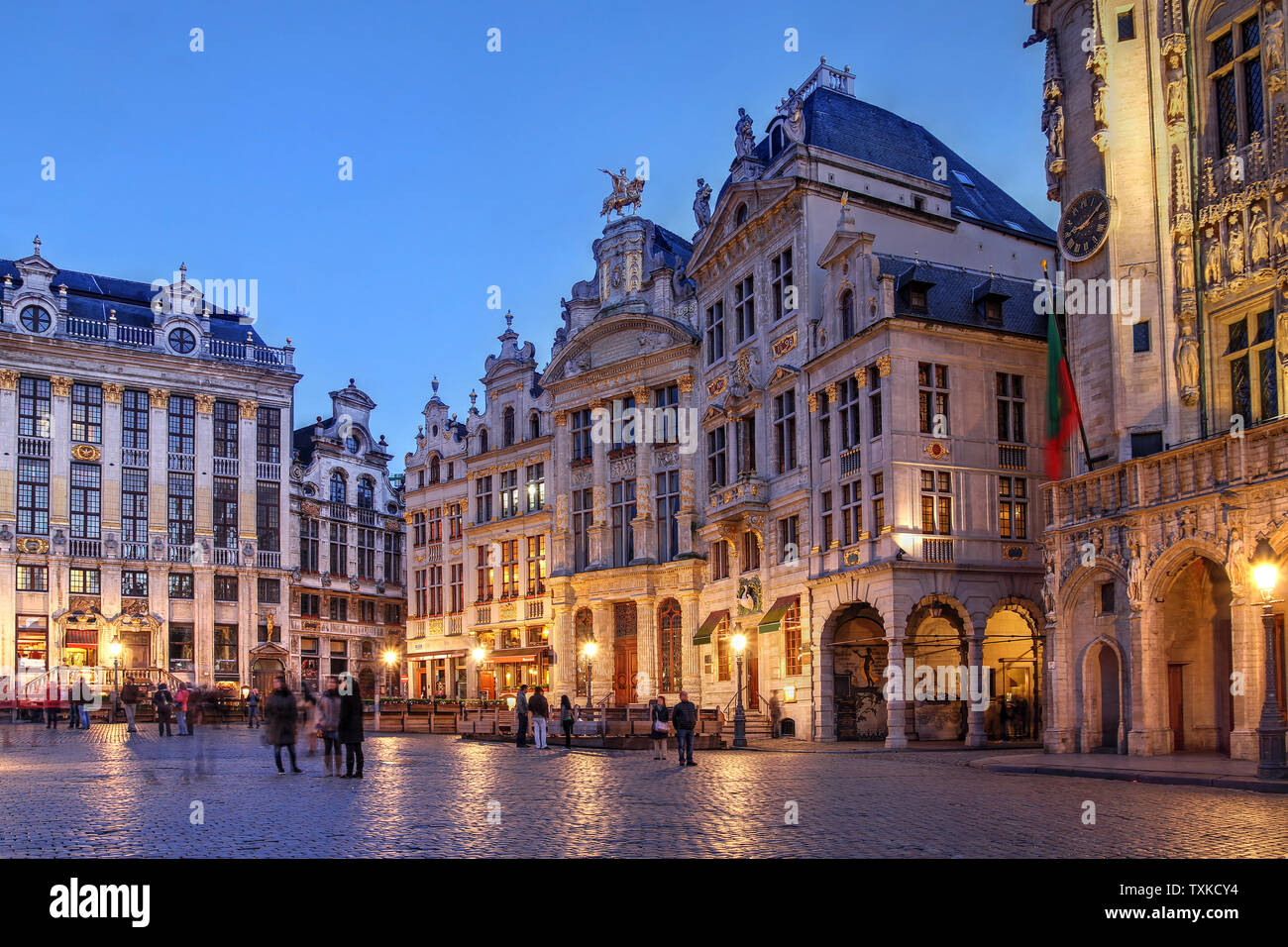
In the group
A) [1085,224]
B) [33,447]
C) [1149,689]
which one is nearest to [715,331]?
[1085,224]

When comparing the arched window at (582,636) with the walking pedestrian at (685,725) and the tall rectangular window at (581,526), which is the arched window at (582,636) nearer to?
the tall rectangular window at (581,526)

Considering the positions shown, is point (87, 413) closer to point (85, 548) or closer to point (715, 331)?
point (85, 548)

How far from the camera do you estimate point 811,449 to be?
137ft

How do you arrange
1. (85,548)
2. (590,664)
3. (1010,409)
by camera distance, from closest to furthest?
(1010,409)
(590,664)
(85,548)

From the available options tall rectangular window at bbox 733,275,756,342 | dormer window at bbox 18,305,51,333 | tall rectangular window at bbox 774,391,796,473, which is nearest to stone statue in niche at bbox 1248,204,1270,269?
tall rectangular window at bbox 774,391,796,473

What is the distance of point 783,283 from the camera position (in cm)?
4416

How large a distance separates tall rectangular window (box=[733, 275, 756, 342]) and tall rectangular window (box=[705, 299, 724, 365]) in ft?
4.47

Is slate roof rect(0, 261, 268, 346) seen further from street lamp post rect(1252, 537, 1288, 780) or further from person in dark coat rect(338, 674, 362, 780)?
street lamp post rect(1252, 537, 1288, 780)

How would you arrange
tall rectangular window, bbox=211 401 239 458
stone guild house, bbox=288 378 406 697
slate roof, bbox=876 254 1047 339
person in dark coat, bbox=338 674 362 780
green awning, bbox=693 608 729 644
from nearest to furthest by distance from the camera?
person in dark coat, bbox=338 674 362 780 < slate roof, bbox=876 254 1047 339 < green awning, bbox=693 608 729 644 < tall rectangular window, bbox=211 401 239 458 < stone guild house, bbox=288 378 406 697

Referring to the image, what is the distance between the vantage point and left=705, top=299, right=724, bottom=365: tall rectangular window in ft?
162

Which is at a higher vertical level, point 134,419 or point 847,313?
point 134,419

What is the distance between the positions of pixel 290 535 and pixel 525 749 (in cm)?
4275

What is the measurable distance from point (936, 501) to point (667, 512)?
17214mm

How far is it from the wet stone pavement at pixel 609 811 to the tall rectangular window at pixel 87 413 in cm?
4413
